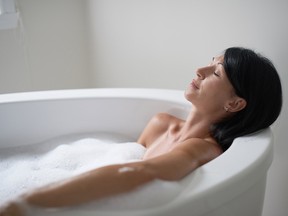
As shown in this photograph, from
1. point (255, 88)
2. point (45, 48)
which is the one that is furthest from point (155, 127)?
point (45, 48)

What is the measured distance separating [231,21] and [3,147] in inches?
38.5

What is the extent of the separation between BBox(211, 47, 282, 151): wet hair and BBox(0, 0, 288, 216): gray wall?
0.44ft

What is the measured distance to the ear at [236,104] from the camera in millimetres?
963

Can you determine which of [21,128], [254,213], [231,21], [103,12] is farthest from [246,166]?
[103,12]

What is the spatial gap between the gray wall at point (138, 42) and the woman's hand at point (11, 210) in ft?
2.68

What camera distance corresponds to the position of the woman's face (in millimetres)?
985

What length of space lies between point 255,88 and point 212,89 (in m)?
0.12

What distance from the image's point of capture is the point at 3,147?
53.1 inches

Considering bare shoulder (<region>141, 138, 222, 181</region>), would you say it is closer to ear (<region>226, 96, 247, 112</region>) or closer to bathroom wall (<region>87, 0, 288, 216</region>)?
ear (<region>226, 96, 247, 112</region>)

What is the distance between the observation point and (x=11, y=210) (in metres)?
0.64

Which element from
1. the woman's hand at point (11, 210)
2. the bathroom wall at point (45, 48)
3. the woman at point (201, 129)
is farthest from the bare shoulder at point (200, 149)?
the bathroom wall at point (45, 48)

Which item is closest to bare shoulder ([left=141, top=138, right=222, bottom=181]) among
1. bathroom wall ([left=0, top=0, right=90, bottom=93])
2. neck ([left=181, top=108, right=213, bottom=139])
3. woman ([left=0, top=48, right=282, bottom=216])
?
woman ([left=0, top=48, right=282, bottom=216])

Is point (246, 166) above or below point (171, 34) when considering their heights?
below

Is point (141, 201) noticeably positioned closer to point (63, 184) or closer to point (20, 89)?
point (63, 184)
